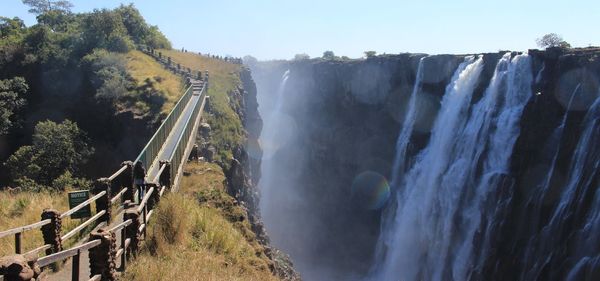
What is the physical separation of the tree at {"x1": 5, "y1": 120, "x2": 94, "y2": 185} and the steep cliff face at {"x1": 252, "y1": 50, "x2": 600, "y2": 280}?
2155 cm

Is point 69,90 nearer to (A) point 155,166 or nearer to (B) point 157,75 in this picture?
(B) point 157,75

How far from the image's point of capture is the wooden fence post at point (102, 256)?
825 centimetres

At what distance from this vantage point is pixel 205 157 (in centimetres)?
2642

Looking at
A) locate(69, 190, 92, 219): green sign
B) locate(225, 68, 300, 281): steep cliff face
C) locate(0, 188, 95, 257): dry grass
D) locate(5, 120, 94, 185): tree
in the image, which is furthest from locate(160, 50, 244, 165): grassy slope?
locate(69, 190, 92, 219): green sign

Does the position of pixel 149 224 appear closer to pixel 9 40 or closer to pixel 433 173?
pixel 433 173

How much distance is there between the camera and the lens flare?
4776cm

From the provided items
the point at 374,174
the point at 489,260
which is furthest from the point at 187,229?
the point at 374,174

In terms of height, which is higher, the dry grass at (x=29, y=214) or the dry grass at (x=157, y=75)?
the dry grass at (x=157, y=75)

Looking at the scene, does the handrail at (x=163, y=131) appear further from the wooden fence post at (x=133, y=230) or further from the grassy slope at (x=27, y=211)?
the wooden fence post at (x=133, y=230)

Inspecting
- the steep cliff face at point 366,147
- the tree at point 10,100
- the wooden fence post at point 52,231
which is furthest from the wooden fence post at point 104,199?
the tree at point 10,100

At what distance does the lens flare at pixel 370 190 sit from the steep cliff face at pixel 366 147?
0.44m

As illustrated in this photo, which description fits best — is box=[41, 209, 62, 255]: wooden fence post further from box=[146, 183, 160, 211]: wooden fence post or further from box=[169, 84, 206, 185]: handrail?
box=[169, 84, 206, 185]: handrail

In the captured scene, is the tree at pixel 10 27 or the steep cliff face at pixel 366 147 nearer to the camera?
the steep cliff face at pixel 366 147

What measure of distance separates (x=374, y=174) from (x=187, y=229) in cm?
3869
